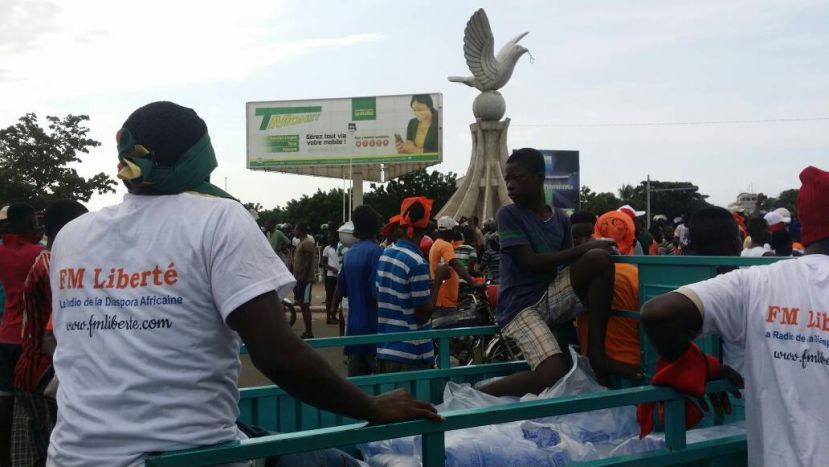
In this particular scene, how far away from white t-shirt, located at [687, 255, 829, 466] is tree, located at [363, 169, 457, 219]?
1985 inches

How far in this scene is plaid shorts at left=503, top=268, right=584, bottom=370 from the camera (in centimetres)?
374

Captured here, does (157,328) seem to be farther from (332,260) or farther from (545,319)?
(332,260)

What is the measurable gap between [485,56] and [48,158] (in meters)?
20.8

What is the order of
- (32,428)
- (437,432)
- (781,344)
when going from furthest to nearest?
(32,428), (781,344), (437,432)

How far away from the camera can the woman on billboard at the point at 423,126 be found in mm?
35750

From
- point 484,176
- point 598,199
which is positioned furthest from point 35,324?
point 598,199

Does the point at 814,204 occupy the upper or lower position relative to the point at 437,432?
upper

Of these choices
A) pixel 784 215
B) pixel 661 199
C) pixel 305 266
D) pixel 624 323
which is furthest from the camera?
pixel 661 199

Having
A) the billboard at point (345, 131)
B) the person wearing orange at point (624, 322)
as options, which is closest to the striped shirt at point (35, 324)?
the person wearing orange at point (624, 322)

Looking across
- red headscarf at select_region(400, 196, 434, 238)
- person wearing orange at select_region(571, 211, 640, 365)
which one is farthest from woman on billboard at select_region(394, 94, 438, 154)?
person wearing orange at select_region(571, 211, 640, 365)

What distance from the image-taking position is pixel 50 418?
417 centimetres

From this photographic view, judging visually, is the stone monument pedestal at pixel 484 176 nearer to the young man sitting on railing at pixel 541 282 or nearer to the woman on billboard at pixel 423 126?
the woman on billboard at pixel 423 126

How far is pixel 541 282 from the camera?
3.90 meters

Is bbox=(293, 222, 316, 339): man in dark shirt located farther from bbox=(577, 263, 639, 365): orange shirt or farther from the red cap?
the red cap
